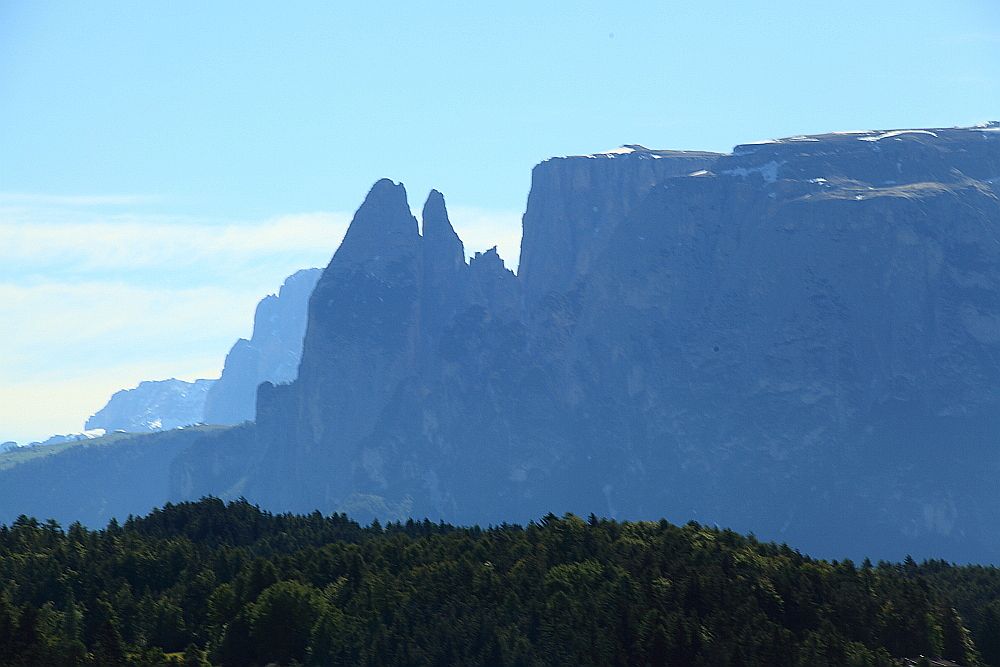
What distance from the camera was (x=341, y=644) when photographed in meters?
198

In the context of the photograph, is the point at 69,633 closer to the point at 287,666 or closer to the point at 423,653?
the point at 287,666

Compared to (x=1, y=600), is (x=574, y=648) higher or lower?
lower

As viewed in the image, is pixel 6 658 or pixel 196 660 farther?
pixel 196 660

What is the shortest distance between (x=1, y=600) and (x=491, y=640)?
5688 cm

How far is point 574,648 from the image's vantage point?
198m

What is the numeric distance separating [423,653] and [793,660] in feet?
144

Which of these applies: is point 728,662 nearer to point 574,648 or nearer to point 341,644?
point 574,648

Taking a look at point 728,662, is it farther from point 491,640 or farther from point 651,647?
point 491,640

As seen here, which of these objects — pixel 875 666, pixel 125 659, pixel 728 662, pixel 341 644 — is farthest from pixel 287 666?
pixel 875 666

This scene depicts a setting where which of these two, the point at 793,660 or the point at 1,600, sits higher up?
the point at 1,600

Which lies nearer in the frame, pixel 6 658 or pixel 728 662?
pixel 6 658

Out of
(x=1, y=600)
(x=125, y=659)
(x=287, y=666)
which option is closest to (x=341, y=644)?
(x=287, y=666)

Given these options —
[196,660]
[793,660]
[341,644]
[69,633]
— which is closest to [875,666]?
[793,660]

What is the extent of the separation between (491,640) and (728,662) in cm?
2804
